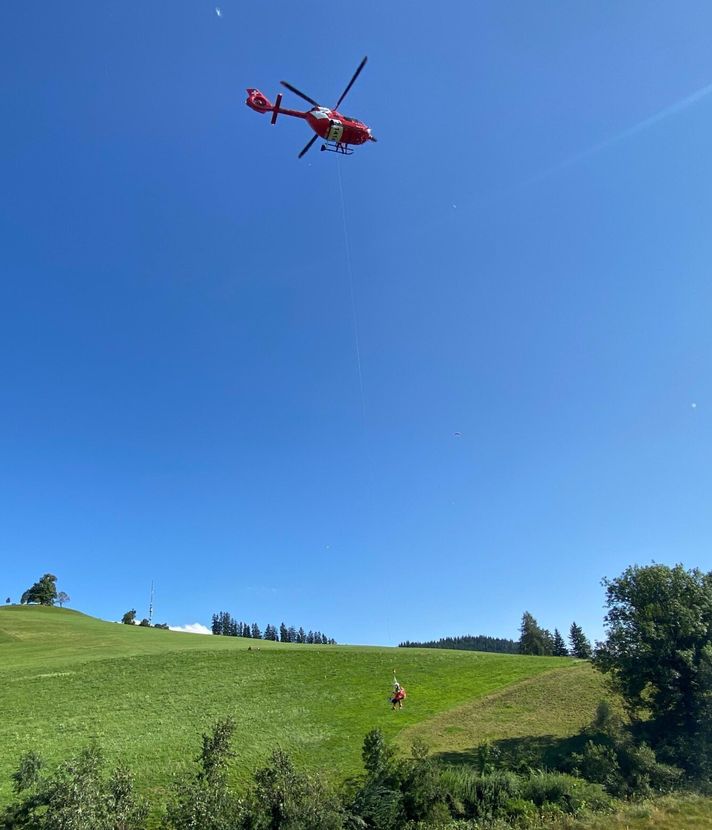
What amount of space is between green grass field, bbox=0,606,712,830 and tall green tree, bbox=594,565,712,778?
6235mm

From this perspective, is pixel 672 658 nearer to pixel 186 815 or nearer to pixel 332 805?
pixel 332 805

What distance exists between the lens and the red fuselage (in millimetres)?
27938

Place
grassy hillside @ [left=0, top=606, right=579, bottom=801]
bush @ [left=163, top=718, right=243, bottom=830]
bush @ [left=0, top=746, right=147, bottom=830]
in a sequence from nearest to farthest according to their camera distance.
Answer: bush @ [left=0, top=746, right=147, bottom=830] < bush @ [left=163, top=718, right=243, bottom=830] < grassy hillside @ [left=0, top=606, right=579, bottom=801]

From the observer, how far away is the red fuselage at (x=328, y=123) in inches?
1100

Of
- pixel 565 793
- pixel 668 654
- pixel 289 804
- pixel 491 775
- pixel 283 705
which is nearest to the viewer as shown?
pixel 289 804

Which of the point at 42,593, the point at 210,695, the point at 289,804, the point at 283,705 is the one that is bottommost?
the point at 289,804

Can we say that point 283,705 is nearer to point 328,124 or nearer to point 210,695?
point 210,695

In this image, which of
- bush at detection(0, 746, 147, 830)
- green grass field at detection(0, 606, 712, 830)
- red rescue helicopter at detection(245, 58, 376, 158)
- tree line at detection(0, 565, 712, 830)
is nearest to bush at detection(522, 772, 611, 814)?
tree line at detection(0, 565, 712, 830)

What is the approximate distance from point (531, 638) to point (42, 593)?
16030cm

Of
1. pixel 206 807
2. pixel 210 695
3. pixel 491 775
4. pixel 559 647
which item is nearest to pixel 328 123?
pixel 206 807

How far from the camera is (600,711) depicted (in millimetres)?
39719

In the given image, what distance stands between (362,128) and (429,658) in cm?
6951

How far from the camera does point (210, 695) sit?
49.6 meters

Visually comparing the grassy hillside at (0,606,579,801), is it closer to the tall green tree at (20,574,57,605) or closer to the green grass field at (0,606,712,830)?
the green grass field at (0,606,712,830)
